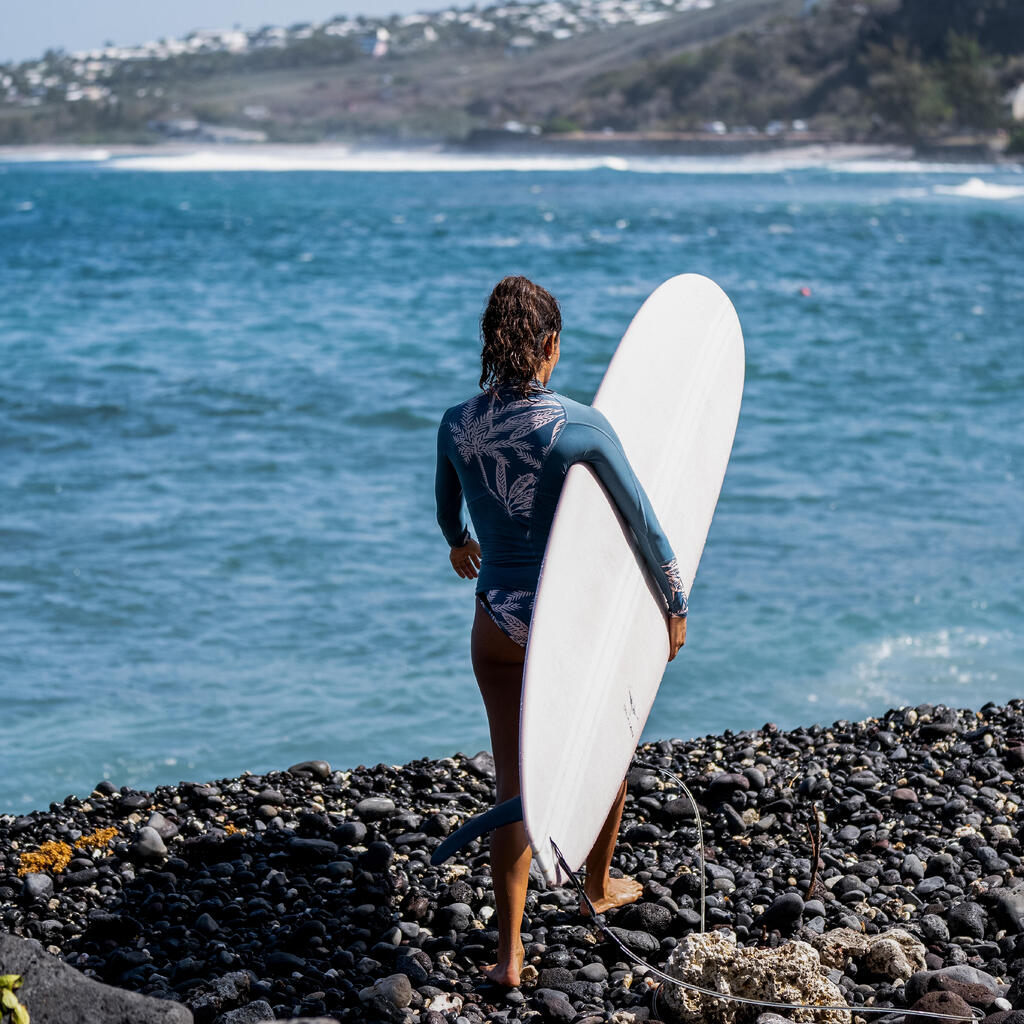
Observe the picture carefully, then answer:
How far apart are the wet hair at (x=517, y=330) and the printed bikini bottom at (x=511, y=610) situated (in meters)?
0.44

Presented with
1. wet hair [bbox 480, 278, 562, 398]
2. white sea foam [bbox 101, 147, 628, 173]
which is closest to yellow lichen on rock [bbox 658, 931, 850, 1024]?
wet hair [bbox 480, 278, 562, 398]

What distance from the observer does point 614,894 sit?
10.3 feet

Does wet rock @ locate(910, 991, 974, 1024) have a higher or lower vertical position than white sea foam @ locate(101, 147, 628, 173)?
lower

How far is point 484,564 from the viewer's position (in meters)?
2.78

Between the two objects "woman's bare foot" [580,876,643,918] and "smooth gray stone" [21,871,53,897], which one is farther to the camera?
"smooth gray stone" [21,871,53,897]

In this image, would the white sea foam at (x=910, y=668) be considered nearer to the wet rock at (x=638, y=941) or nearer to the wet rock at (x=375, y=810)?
the wet rock at (x=375, y=810)

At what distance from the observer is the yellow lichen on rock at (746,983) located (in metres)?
2.54

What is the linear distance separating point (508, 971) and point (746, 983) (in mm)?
530

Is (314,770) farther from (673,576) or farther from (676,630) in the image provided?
(673,576)

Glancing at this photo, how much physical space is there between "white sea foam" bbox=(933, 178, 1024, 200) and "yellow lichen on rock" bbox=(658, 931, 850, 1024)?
4824 centimetres

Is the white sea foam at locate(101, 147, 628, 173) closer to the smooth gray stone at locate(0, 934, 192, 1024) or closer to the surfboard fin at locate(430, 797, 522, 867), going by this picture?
the surfboard fin at locate(430, 797, 522, 867)

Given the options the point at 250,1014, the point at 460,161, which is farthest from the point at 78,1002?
the point at 460,161

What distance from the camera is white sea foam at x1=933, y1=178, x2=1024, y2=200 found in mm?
47562

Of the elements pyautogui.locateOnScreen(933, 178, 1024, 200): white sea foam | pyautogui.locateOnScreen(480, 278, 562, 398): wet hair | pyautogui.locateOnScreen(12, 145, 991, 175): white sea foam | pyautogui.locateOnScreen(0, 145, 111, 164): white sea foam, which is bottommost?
pyautogui.locateOnScreen(480, 278, 562, 398): wet hair
